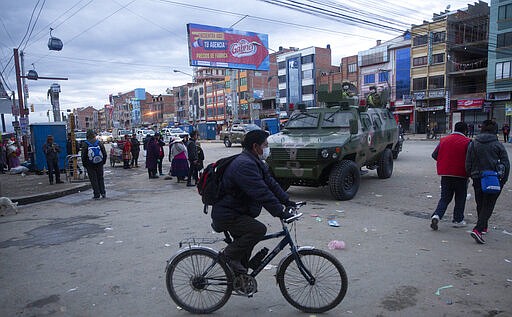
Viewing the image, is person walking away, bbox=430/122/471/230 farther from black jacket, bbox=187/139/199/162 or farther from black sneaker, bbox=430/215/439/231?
black jacket, bbox=187/139/199/162

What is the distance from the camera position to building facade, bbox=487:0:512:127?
115 ft

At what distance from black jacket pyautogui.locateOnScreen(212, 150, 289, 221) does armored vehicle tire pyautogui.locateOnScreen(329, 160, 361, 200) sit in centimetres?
472

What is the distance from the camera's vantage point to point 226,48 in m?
35.7

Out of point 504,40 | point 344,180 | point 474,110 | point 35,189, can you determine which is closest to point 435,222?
point 344,180

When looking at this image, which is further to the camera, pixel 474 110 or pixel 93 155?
pixel 474 110

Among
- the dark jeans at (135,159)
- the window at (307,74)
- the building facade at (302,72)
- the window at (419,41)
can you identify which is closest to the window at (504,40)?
the window at (419,41)

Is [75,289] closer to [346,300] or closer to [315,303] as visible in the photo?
[315,303]

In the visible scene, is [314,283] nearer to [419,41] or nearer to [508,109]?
[508,109]

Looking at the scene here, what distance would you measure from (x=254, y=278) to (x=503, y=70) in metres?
41.0

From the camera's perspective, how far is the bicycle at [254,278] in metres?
3.29

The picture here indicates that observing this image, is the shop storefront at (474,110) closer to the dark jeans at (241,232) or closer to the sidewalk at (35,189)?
the sidewalk at (35,189)

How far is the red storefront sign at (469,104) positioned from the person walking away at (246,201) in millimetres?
41295

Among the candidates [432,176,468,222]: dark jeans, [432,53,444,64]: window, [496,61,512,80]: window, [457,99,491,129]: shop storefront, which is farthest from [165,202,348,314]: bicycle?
[432,53,444,64]: window

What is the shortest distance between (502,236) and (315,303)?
3.70 meters
